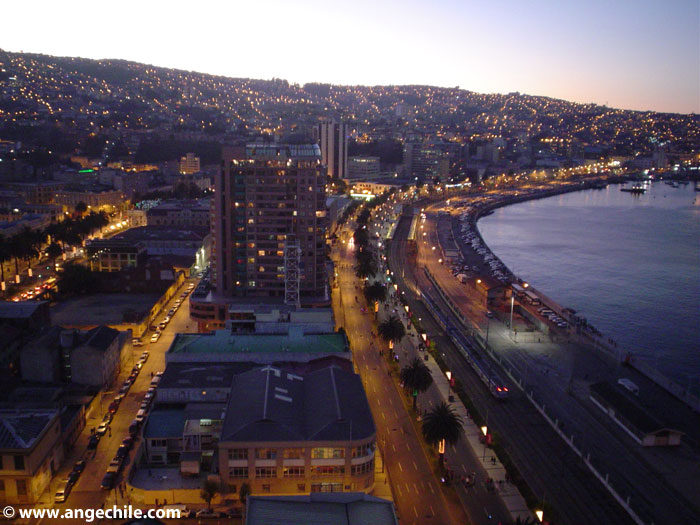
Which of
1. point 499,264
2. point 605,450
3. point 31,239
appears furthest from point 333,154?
point 605,450

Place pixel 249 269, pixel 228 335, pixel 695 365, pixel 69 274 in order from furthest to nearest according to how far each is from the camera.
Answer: pixel 69 274
pixel 249 269
pixel 695 365
pixel 228 335

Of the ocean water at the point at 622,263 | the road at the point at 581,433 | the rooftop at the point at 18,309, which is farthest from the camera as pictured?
the ocean water at the point at 622,263

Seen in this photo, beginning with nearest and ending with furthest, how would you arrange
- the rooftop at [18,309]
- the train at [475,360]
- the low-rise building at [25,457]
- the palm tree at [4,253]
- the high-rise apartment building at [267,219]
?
the low-rise building at [25,457]
the train at [475,360]
the rooftop at [18,309]
the high-rise apartment building at [267,219]
the palm tree at [4,253]

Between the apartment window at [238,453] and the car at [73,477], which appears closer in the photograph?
the apartment window at [238,453]

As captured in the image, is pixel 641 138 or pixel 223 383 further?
pixel 641 138

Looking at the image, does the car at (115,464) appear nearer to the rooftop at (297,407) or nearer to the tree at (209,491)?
the tree at (209,491)

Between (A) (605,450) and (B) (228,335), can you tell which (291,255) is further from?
(A) (605,450)

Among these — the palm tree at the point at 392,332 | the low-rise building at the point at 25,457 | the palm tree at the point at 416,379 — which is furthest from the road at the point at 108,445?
the palm tree at the point at 392,332

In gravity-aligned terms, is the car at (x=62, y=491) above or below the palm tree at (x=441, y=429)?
below
